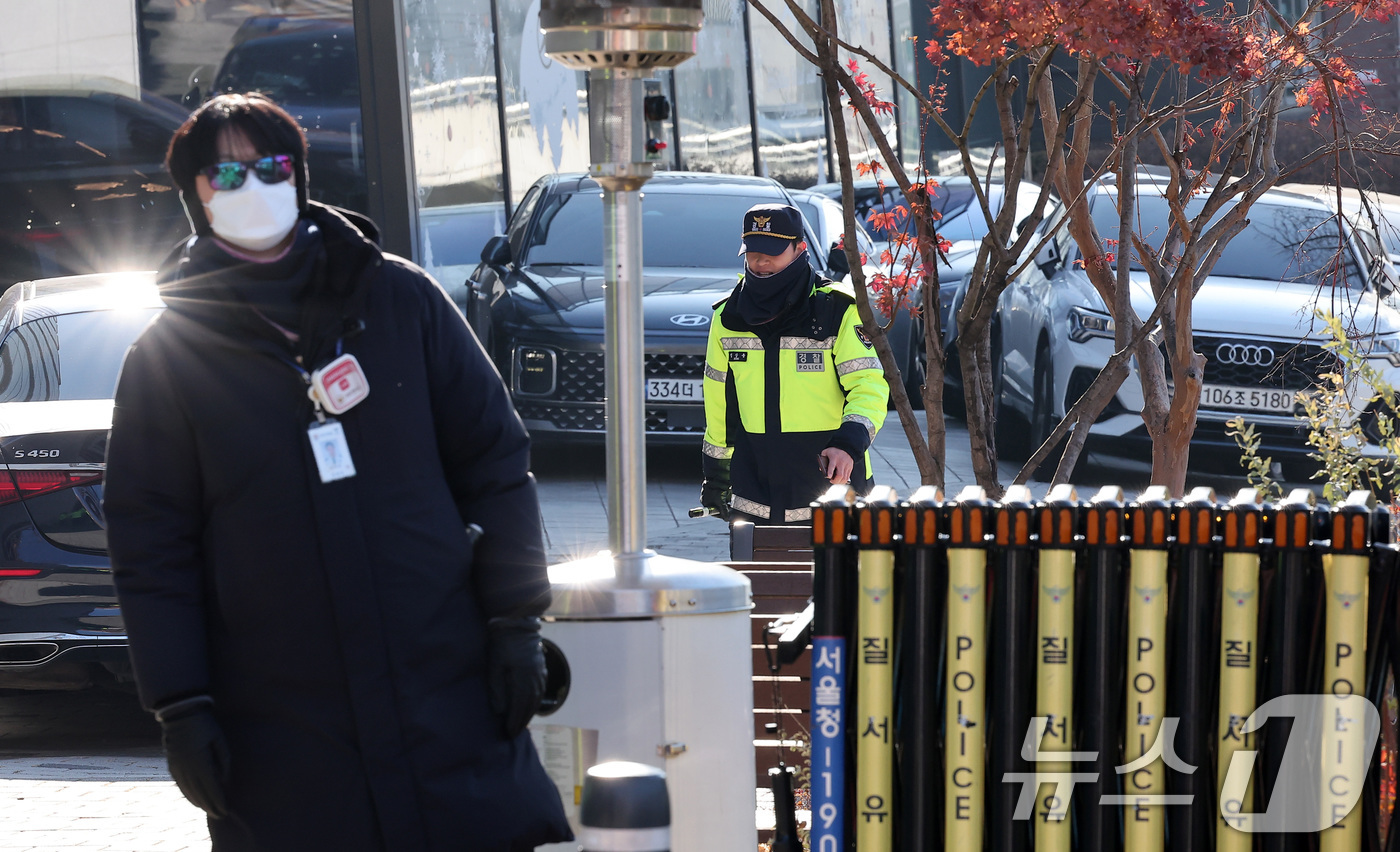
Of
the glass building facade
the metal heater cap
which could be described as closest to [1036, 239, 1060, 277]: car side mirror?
the glass building facade

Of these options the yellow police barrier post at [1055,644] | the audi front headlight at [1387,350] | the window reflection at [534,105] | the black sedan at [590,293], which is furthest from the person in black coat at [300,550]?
the window reflection at [534,105]

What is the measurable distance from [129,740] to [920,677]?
4.38 meters

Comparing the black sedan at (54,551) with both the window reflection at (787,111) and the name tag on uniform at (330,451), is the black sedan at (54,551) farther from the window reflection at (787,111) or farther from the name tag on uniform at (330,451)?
the window reflection at (787,111)

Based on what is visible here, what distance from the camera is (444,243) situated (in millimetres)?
15977

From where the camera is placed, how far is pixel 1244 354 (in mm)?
10391

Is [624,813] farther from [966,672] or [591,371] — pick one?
[591,371]

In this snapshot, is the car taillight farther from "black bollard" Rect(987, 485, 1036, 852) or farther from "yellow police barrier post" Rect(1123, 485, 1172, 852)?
"yellow police barrier post" Rect(1123, 485, 1172, 852)

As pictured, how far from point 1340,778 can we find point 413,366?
1.92 meters

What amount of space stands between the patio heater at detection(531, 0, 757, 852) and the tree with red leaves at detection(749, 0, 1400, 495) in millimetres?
1560

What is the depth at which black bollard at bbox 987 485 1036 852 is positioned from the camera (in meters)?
3.50

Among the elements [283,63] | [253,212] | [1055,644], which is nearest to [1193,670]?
[1055,644]

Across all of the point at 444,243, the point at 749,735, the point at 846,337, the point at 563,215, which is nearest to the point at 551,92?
the point at 444,243

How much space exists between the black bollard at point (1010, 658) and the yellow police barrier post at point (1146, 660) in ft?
0.62

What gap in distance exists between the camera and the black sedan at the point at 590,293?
11.2 meters
